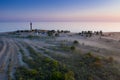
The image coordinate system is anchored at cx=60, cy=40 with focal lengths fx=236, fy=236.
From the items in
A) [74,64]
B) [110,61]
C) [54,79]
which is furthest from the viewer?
[110,61]

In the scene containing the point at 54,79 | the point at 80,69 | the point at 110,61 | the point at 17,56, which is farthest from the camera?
the point at 17,56

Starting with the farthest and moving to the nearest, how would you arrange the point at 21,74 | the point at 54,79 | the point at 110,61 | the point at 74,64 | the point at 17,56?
the point at 17,56, the point at 110,61, the point at 74,64, the point at 21,74, the point at 54,79

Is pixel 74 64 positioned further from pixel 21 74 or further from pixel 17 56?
pixel 17 56

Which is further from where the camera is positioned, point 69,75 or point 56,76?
point 69,75

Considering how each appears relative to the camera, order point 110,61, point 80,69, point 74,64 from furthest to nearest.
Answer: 1. point 110,61
2. point 74,64
3. point 80,69

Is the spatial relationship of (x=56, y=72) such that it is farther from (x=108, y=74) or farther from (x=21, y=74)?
(x=108, y=74)

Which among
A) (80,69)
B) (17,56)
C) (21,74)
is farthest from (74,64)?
(17,56)

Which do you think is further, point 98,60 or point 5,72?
point 98,60

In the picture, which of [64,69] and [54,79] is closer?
[54,79]

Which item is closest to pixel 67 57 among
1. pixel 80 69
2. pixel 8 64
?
pixel 80 69
